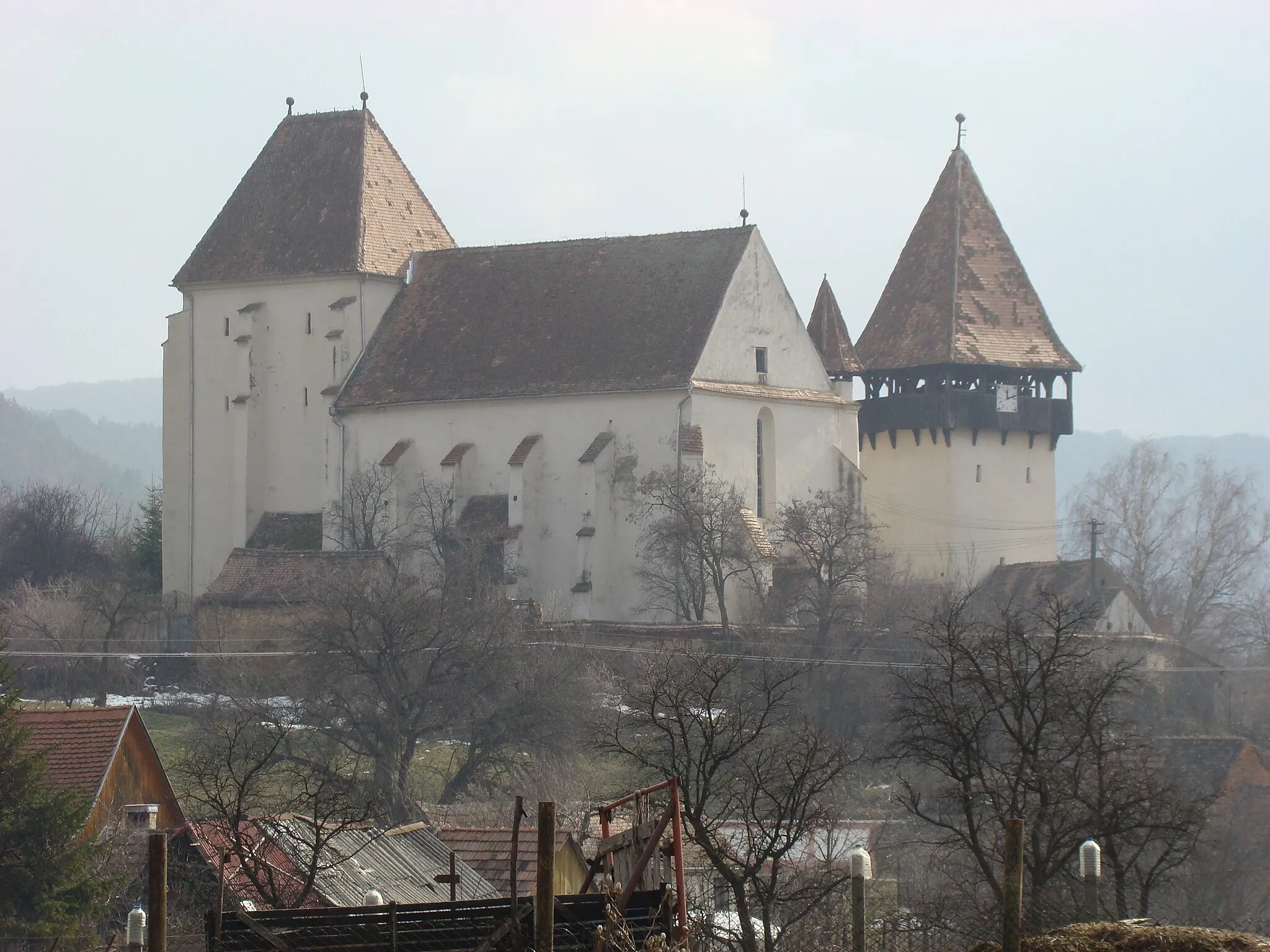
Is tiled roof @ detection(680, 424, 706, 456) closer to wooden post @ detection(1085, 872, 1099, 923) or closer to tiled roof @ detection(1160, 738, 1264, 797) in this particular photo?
tiled roof @ detection(1160, 738, 1264, 797)

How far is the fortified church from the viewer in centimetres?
5956

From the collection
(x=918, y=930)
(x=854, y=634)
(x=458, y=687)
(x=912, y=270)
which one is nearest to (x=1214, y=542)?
(x=912, y=270)

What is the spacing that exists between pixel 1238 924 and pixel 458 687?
977 inches

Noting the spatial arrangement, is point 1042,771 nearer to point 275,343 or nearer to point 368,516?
point 368,516

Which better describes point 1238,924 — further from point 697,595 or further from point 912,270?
point 912,270

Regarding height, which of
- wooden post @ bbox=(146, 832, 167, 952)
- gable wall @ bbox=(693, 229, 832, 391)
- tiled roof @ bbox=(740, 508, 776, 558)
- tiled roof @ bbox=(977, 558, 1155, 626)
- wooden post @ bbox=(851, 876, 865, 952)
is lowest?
wooden post @ bbox=(851, 876, 865, 952)

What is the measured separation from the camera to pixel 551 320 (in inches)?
2477

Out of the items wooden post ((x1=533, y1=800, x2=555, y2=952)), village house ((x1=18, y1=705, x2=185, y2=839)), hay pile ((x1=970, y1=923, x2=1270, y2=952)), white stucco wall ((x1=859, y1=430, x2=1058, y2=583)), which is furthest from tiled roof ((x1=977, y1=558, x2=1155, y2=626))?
wooden post ((x1=533, y1=800, x2=555, y2=952))

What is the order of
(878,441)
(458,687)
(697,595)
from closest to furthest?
(458,687)
(697,595)
(878,441)

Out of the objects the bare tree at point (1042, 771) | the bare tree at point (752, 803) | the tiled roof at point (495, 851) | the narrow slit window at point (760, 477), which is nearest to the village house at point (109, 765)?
the tiled roof at point (495, 851)

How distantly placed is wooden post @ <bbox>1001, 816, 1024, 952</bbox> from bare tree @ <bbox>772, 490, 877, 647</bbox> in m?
41.1

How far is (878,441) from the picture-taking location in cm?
7006

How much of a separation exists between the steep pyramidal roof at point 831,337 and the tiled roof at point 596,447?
777 cm

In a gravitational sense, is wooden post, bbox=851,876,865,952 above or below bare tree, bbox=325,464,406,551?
below
